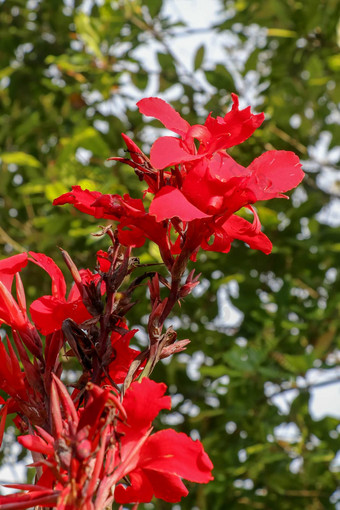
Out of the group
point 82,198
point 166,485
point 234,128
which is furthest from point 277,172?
point 166,485

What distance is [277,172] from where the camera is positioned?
0.57m

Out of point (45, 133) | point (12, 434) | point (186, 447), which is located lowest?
point (12, 434)

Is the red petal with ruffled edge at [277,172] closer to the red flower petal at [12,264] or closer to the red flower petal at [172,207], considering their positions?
the red flower petal at [172,207]

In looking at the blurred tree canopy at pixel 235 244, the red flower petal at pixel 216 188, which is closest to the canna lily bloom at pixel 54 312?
the red flower petal at pixel 216 188

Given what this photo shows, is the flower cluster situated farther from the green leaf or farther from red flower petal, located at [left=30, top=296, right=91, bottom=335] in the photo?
the green leaf

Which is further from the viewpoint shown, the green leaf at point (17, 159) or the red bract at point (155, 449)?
the green leaf at point (17, 159)

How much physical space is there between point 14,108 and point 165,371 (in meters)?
0.96

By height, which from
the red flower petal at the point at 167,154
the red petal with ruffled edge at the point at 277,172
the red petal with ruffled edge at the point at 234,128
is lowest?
the red petal with ruffled edge at the point at 277,172

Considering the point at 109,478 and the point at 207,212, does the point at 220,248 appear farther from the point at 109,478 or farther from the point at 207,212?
the point at 109,478

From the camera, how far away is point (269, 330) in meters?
1.76

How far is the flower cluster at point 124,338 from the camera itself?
43 cm

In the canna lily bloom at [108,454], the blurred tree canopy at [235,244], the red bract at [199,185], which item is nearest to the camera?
the canna lily bloom at [108,454]

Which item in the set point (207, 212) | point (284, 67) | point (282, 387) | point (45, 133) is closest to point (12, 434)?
point (282, 387)

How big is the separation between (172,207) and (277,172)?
13cm
